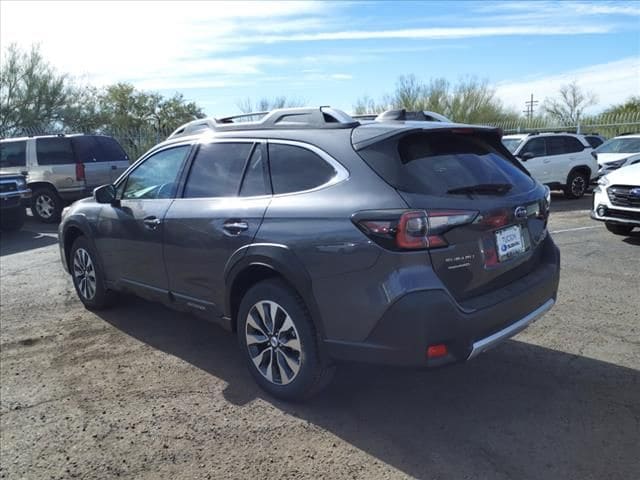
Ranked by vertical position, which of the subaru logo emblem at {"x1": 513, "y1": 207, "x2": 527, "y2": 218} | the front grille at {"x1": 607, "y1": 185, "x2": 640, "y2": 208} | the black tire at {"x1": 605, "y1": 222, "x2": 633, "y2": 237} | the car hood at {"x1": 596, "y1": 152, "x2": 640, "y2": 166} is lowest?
the black tire at {"x1": 605, "y1": 222, "x2": 633, "y2": 237}

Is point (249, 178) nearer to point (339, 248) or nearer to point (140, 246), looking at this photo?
point (339, 248)

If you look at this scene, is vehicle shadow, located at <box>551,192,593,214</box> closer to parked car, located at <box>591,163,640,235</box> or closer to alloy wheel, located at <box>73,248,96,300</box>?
parked car, located at <box>591,163,640,235</box>

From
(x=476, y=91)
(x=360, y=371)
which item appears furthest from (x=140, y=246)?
(x=476, y=91)

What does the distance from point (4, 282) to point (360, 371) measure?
5492 millimetres

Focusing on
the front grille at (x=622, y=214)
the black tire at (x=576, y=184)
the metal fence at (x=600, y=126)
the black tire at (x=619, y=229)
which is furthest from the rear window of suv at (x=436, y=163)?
the metal fence at (x=600, y=126)

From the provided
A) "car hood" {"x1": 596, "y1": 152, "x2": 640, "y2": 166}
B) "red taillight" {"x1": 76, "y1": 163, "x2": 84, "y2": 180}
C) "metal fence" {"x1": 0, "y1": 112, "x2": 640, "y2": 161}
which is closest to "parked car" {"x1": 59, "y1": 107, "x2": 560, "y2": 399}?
A: "red taillight" {"x1": 76, "y1": 163, "x2": 84, "y2": 180}

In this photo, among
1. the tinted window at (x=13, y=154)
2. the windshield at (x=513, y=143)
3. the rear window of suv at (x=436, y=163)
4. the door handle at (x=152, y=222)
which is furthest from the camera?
the windshield at (x=513, y=143)

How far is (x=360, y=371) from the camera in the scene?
4090mm

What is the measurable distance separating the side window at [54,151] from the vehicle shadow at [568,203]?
10807 millimetres

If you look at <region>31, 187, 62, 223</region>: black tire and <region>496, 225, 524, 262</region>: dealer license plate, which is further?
<region>31, 187, 62, 223</region>: black tire

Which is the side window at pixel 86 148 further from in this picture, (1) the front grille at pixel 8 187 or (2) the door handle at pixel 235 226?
(2) the door handle at pixel 235 226

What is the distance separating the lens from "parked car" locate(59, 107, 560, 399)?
2.93m

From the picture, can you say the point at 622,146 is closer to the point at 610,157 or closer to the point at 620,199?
the point at 610,157

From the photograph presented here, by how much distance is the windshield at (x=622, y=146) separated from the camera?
596 inches
